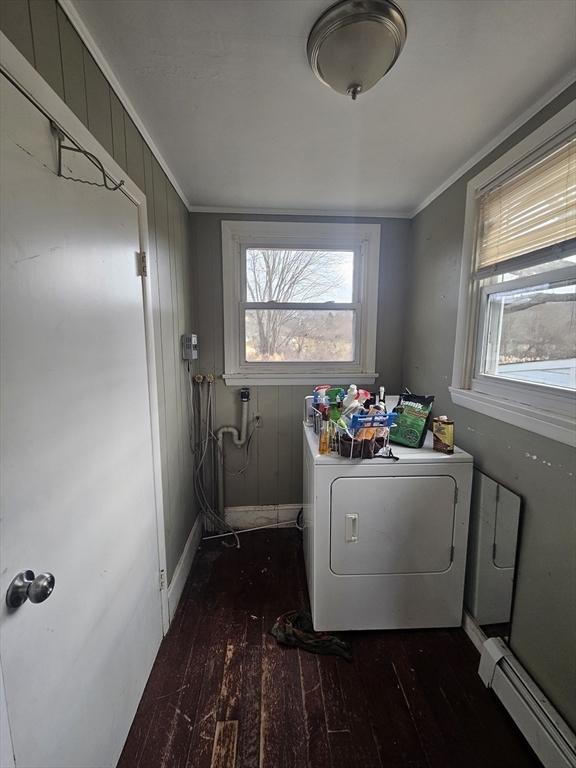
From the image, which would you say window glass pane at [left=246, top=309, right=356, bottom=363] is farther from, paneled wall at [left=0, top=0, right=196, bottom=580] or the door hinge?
the door hinge

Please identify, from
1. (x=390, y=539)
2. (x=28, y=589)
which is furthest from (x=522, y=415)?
(x=28, y=589)

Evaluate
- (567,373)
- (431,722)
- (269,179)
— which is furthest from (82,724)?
(269,179)

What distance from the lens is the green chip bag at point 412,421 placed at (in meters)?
1.64

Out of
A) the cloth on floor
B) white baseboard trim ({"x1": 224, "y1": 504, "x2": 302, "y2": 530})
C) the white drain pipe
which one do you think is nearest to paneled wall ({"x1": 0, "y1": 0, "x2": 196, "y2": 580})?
the white drain pipe

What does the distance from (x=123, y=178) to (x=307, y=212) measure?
4.50 feet

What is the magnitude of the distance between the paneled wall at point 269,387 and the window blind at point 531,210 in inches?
31.4

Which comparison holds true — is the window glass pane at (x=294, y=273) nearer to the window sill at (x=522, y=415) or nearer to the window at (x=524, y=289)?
the window at (x=524, y=289)

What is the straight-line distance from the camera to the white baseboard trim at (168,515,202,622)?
169cm

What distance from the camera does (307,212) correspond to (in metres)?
2.24

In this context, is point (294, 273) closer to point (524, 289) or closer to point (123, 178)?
point (123, 178)

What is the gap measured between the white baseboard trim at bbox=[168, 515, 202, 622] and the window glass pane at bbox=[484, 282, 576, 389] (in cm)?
201

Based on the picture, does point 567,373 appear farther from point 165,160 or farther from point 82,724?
point 165,160

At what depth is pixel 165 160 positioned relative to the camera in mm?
1631

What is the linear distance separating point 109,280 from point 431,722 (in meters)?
2.04
